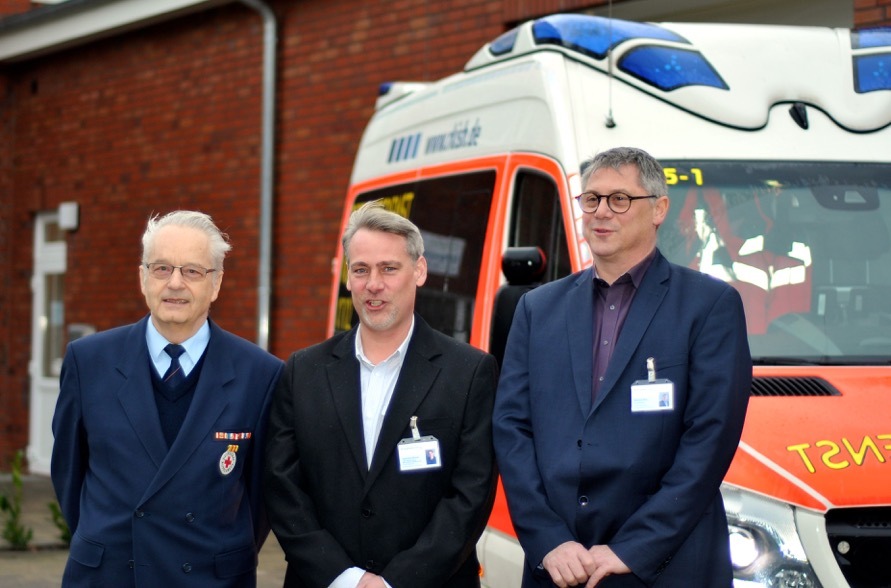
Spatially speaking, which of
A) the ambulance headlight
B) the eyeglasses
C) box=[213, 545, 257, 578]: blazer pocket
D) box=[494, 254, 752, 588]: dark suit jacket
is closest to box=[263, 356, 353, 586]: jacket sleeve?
box=[213, 545, 257, 578]: blazer pocket

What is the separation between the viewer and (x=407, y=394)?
3709 mm

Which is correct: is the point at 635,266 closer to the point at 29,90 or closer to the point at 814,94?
the point at 814,94

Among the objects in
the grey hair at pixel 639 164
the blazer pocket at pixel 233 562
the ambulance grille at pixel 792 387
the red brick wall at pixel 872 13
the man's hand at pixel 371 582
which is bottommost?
the man's hand at pixel 371 582

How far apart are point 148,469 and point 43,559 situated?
260 inches

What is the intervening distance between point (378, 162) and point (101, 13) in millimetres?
7221

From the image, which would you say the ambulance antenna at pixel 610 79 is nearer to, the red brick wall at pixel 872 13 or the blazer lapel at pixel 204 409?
the blazer lapel at pixel 204 409

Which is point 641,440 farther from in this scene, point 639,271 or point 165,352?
point 165,352

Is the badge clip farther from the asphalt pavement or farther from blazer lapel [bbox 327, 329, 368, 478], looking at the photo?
the asphalt pavement

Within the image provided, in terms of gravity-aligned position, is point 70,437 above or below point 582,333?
below

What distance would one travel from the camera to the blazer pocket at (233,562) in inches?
144

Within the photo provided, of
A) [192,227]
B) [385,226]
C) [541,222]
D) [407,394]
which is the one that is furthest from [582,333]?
[541,222]

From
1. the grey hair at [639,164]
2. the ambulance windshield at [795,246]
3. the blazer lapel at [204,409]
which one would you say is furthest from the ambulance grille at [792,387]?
the blazer lapel at [204,409]

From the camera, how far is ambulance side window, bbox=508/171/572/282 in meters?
5.01

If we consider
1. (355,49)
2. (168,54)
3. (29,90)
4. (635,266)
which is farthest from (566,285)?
(29,90)
